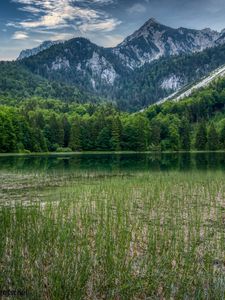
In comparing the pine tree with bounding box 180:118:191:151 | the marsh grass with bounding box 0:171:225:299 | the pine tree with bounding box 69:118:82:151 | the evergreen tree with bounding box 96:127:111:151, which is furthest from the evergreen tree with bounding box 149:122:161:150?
the marsh grass with bounding box 0:171:225:299

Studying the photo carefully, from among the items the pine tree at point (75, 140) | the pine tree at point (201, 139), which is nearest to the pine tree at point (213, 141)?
the pine tree at point (201, 139)

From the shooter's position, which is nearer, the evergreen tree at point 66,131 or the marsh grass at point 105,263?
the marsh grass at point 105,263

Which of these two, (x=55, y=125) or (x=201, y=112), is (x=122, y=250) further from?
(x=201, y=112)

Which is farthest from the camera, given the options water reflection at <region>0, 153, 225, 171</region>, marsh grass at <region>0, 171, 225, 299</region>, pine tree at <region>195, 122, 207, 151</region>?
pine tree at <region>195, 122, 207, 151</region>

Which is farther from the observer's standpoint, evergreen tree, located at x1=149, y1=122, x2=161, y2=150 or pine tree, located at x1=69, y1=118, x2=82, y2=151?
evergreen tree, located at x1=149, y1=122, x2=161, y2=150

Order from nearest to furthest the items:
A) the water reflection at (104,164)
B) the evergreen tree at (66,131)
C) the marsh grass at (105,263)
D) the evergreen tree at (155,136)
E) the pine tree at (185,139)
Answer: the marsh grass at (105,263) → the water reflection at (104,164) → the evergreen tree at (66,131) → the evergreen tree at (155,136) → the pine tree at (185,139)

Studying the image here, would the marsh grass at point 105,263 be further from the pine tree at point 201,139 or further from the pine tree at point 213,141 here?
the pine tree at point 201,139

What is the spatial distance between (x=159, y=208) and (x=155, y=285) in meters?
8.17

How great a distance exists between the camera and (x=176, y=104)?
179m

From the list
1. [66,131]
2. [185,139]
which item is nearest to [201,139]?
[185,139]

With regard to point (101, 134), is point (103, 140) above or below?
below

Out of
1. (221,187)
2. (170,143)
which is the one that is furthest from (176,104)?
(221,187)

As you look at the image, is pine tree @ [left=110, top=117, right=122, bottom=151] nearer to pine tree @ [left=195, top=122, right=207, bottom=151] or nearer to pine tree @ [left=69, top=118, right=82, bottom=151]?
pine tree @ [left=69, top=118, right=82, bottom=151]

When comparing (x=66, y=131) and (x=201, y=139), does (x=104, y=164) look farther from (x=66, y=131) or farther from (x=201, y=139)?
(x=201, y=139)
